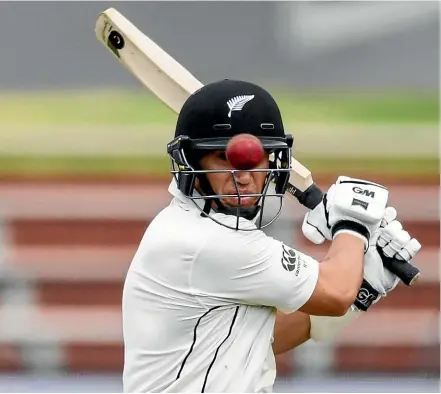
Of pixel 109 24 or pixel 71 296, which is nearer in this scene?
pixel 109 24

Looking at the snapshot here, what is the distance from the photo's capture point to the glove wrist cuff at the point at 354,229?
1951mm

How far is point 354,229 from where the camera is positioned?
195 cm

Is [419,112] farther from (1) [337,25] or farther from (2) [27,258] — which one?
(2) [27,258]

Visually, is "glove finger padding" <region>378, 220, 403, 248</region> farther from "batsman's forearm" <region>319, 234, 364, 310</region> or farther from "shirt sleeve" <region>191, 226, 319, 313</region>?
"shirt sleeve" <region>191, 226, 319, 313</region>

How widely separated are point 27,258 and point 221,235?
135 inches

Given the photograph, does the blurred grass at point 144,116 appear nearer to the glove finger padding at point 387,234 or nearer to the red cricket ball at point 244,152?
the glove finger padding at point 387,234

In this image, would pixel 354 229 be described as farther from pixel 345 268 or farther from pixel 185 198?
pixel 185 198

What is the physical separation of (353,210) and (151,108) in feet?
12.7

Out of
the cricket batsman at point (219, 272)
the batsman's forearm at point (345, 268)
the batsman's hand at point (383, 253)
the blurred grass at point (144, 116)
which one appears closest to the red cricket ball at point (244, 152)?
the cricket batsman at point (219, 272)

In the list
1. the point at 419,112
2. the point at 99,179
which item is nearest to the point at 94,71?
the point at 99,179

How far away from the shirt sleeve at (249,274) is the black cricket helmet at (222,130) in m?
0.04

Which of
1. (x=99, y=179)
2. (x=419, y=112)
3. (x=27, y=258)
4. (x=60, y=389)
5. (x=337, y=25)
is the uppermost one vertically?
(x=337, y=25)

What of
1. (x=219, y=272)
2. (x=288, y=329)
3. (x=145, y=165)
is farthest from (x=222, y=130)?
(x=145, y=165)

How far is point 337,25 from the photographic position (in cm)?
634
